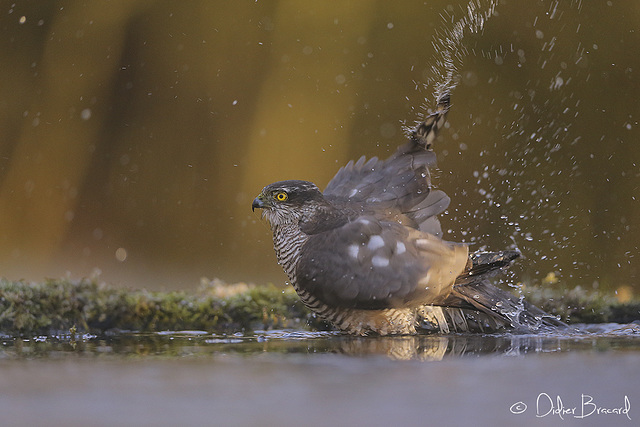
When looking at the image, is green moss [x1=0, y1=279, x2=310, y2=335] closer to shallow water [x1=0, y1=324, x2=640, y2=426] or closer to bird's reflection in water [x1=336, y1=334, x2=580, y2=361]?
shallow water [x1=0, y1=324, x2=640, y2=426]

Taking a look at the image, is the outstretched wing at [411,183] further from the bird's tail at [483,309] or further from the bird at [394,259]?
the bird's tail at [483,309]

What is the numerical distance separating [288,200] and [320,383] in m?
1.75

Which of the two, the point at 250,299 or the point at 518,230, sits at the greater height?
the point at 518,230

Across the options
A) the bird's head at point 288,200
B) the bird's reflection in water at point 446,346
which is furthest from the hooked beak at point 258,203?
the bird's reflection in water at point 446,346

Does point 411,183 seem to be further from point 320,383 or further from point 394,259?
point 320,383

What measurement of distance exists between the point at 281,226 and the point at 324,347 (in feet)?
3.37

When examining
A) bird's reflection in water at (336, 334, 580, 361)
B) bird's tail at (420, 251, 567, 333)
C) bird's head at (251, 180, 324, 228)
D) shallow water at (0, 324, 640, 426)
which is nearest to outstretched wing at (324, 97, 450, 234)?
bird's head at (251, 180, 324, 228)

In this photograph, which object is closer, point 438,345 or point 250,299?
point 438,345

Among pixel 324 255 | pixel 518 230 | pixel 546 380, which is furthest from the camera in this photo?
pixel 518 230

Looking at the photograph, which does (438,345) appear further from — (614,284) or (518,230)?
(614,284)

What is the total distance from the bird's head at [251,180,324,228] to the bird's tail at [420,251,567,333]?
0.67 meters

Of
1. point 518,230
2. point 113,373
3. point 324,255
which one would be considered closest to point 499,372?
point 113,373

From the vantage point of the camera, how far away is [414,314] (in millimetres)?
2895

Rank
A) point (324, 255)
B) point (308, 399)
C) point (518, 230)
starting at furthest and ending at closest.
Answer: point (518, 230)
point (324, 255)
point (308, 399)
